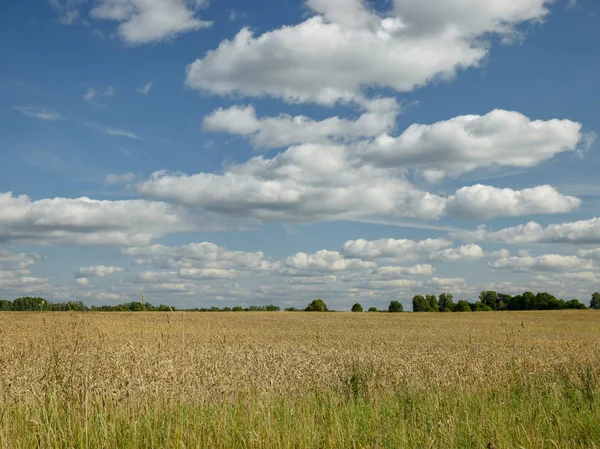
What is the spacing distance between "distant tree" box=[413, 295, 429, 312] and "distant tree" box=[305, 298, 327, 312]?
38603 mm

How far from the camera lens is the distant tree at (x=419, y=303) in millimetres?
140625

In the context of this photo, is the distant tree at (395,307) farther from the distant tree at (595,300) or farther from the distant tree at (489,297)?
the distant tree at (595,300)

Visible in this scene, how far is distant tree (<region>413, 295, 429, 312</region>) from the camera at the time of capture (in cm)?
14062

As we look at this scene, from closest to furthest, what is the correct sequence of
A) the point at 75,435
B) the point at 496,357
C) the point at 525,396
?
the point at 75,435, the point at 525,396, the point at 496,357

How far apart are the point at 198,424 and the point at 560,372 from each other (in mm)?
10645

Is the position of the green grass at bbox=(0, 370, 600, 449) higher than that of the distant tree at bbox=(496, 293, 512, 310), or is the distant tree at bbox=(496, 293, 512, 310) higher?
the green grass at bbox=(0, 370, 600, 449)

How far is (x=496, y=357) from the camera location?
61.3ft

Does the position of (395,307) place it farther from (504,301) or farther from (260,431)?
(260,431)

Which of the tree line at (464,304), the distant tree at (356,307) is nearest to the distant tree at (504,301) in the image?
the tree line at (464,304)

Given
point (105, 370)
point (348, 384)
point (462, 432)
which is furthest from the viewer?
point (105, 370)

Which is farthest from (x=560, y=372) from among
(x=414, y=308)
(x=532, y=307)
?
(x=414, y=308)

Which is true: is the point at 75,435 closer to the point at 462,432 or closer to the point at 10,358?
the point at 462,432

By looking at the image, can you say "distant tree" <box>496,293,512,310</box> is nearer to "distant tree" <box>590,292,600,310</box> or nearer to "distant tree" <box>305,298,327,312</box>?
"distant tree" <box>590,292,600,310</box>

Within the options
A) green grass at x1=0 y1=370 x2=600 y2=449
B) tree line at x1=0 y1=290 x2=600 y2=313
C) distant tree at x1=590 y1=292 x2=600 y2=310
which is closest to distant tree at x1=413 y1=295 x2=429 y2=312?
tree line at x1=0 y1=290 x2=600 y2=313
